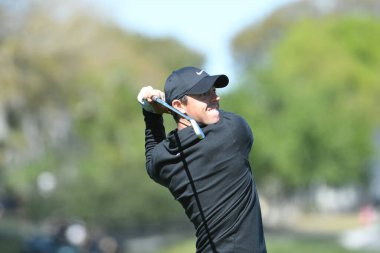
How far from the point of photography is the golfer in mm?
5668

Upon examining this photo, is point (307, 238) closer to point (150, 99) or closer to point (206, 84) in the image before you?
point (150, 99)

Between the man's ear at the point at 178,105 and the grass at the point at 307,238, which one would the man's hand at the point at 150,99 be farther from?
the grass at the point at 307,238

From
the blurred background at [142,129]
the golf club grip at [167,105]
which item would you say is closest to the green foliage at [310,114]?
the blurred background at [142,129]

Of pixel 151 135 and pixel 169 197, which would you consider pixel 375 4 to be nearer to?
pixel 169 197

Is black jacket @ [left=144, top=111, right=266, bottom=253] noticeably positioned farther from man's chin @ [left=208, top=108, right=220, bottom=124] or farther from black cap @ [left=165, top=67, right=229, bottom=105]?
black cap @ [left=165, top=67, right=229, bottom=105]

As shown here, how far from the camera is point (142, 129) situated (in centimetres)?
4612

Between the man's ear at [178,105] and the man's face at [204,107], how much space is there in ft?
0.12

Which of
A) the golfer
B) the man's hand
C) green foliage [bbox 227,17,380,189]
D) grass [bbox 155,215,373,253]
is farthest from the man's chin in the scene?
green foliage [bbox 227,17,380,189]

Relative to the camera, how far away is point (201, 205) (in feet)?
19.0

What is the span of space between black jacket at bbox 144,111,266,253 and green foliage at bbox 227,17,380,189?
4470 cm

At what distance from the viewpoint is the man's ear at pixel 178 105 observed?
5.77 metres

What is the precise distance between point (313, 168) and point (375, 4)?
1746 inches

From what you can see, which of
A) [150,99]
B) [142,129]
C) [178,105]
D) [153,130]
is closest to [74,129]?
[142,129]

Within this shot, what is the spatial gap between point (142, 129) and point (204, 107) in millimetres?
40479
